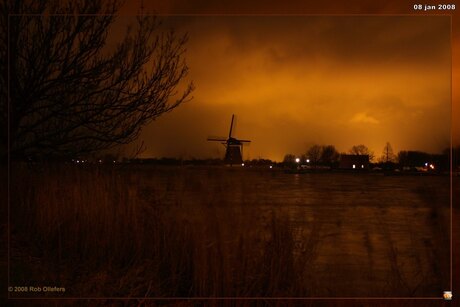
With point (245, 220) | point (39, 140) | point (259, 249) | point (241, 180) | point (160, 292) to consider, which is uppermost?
point (39, 140)

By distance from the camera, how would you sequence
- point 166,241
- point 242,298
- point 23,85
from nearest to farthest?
point 242,298, point 166,241, point 23,85

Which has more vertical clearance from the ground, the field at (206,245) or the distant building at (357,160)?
the distant building at (357,160)

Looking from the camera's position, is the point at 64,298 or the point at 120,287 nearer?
the point at 64,298

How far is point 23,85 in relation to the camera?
26.5ft

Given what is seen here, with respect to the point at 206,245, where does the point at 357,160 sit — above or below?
above

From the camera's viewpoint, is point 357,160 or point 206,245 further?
point 357,160

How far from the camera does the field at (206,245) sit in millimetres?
5633

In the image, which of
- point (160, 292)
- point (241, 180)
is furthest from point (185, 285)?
point (241, 180)

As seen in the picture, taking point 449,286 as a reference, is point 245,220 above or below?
above

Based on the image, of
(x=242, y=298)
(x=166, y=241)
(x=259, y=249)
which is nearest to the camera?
(x=242, y=298)

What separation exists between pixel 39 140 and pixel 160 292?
149 inches

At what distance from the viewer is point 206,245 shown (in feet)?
18.8

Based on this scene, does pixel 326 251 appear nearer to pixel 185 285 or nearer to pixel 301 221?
pixel 301 221

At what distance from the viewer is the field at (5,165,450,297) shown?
563 centimetres
